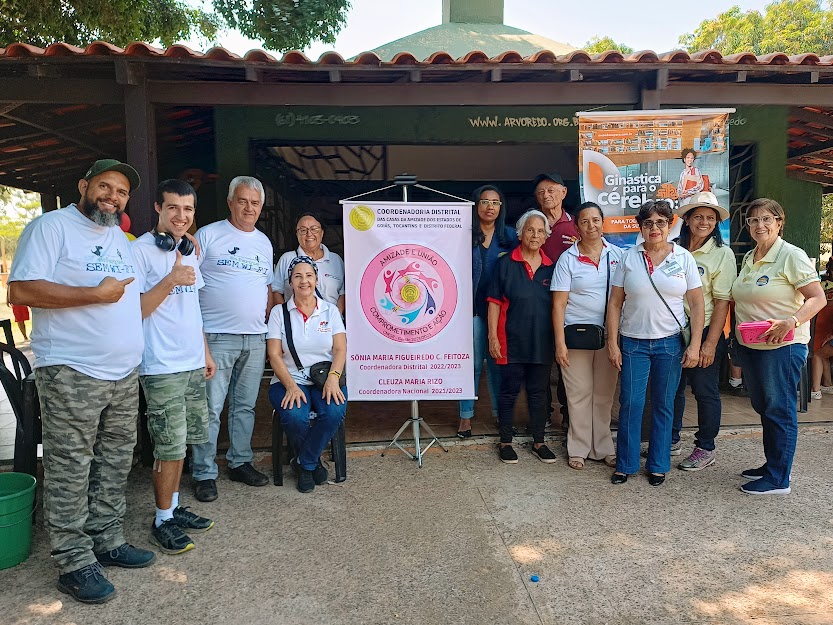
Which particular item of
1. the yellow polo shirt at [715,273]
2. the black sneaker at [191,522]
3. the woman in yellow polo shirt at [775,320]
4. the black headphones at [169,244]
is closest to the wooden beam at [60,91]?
the black headphones at [169,244]

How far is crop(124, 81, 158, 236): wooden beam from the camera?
158 inches

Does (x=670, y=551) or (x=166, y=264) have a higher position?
(x=166, y=264)

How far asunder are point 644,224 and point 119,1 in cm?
772

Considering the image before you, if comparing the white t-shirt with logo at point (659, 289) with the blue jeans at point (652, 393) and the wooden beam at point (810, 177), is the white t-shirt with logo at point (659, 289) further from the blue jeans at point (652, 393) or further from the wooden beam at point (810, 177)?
the wooden beam at point (810, 177)

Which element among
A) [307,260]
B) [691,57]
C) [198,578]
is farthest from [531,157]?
[198,578]

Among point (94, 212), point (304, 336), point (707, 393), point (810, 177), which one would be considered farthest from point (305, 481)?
point (810, 177)

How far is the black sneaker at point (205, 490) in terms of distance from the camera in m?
3.44

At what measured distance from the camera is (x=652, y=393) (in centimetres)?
366

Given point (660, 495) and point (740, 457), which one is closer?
point (660, 495)

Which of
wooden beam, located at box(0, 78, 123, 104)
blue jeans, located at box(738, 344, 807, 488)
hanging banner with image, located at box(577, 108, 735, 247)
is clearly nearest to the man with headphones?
wooden beam, located at box(0, 78, 123, 104)

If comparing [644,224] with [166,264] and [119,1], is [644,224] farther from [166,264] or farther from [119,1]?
[119,1]

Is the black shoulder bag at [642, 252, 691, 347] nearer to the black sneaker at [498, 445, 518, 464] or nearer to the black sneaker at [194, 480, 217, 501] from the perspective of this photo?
the black sneaker at [498, 445, 518, 464]

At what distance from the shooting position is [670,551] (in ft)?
9.38

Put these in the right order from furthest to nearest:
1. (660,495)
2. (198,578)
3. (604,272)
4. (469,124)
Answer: (469,124)
(604,272)
(660,495)
(198,578)
